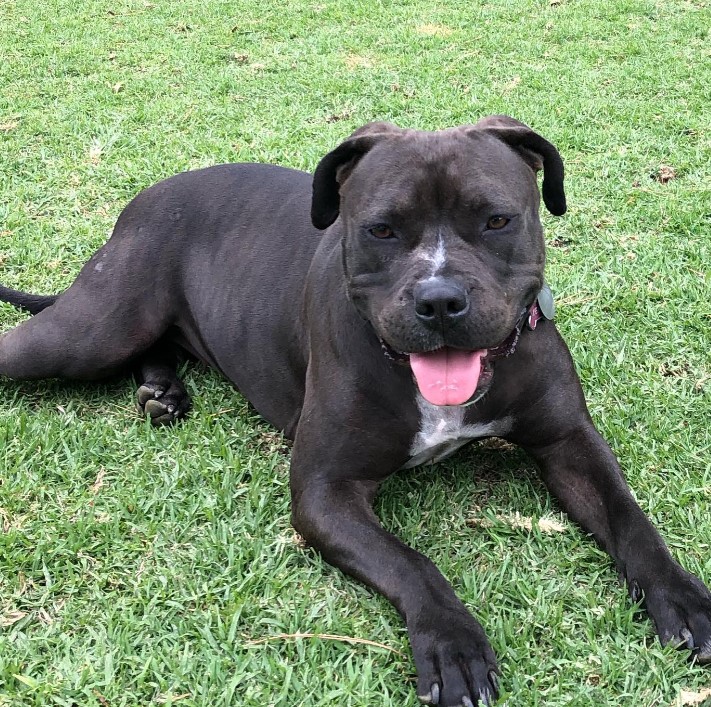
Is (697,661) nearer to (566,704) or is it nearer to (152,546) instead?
(566,704)

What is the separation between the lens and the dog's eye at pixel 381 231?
3.09m

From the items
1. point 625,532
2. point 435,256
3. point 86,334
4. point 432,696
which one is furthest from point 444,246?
point 86,334

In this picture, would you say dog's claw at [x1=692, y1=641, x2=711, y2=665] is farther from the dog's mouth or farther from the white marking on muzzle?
the white marking on muzzle

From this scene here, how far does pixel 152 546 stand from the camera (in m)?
3.37

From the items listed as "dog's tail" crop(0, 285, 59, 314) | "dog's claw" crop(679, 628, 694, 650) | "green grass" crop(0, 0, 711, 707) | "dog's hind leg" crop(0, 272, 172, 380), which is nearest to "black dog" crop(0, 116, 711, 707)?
"dog's claw" crop(679, 628, 694, 650)

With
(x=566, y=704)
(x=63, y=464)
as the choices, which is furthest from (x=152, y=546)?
(x=566, y=704)

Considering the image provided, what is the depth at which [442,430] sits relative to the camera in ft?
10.9

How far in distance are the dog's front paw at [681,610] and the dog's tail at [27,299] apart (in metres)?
3.34

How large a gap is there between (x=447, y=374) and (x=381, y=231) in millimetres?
548

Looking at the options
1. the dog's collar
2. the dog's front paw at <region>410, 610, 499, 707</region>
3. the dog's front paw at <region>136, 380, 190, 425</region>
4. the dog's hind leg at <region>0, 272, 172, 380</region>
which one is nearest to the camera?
the dog's front paw at <region>410, 610, 499, 707</region>

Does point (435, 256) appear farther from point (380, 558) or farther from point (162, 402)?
point (162, 402)

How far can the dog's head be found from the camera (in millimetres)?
2900

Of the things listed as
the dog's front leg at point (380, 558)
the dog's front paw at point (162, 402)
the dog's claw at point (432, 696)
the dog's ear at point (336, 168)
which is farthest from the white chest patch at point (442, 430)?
the dog's front paw at point (162, 402)

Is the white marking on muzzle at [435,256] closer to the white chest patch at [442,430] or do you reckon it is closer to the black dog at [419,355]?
the black dog at [419,355]
